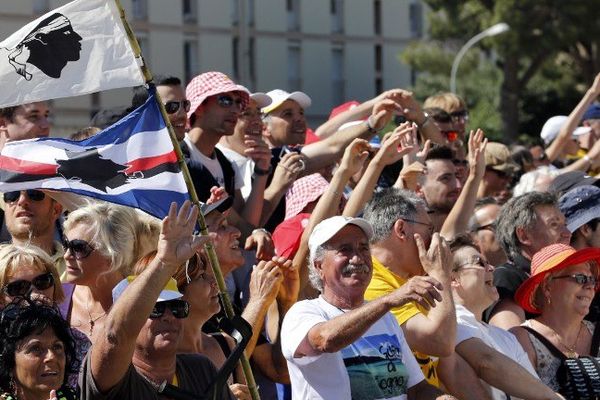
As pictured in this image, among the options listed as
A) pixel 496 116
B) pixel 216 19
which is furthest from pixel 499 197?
pixel 216 19

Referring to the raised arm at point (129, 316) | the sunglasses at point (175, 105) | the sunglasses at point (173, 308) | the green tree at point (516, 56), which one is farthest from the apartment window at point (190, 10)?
the raised arm at point (129, 316)

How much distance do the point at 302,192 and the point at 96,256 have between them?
6.84 ft

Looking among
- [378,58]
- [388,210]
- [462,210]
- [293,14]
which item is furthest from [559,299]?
[378,58]

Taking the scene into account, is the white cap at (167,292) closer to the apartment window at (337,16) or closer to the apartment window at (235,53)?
the apartment window at (235,53)

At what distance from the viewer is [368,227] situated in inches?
252

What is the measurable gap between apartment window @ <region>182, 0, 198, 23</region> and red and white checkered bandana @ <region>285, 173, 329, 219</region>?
44.4 metres

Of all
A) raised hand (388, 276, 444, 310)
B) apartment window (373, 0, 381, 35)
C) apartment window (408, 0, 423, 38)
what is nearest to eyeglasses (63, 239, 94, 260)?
raised hand (388, 276, 444, 310)

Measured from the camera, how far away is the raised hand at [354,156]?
7.74 meters

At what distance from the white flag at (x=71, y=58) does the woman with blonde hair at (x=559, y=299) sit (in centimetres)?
284

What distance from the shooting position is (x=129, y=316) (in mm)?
4988

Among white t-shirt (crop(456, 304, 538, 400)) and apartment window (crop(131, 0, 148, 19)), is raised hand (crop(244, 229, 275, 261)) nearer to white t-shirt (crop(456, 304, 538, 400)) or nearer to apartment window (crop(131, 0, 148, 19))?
white t-shirt (crop(456, 304, 538, 400))

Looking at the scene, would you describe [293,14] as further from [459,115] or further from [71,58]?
[71,58]

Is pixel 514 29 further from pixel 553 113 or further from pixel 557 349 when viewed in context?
pixel 557 349

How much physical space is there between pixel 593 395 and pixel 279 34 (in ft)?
163
